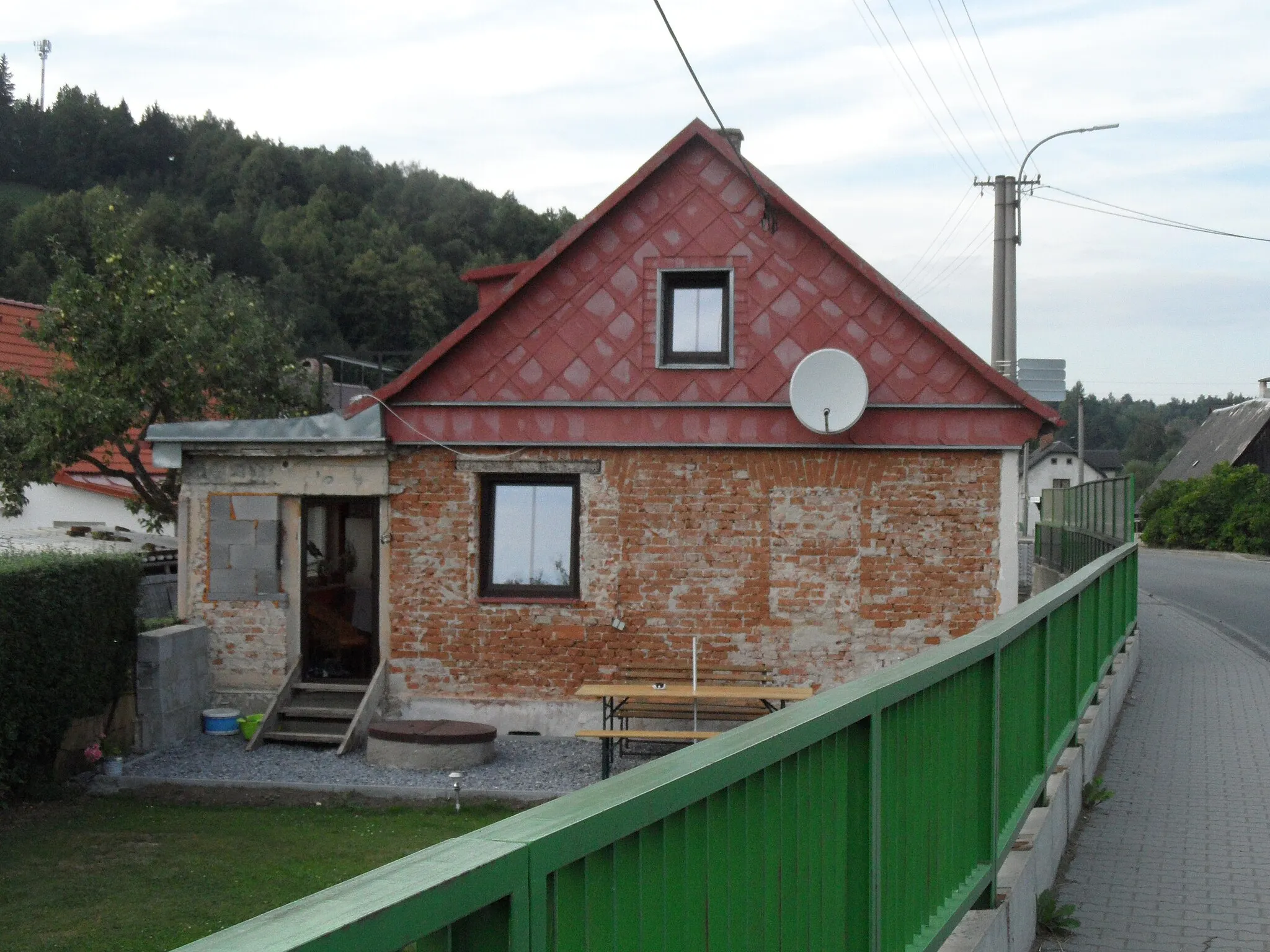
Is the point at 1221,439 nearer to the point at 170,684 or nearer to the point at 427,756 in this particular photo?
the point at 427,756

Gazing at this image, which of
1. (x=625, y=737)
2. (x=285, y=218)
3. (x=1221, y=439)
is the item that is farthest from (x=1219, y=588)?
(x=285, y=218)

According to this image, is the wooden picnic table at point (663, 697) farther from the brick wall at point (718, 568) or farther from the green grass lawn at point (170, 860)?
the green grass lawn at point (170, 860)

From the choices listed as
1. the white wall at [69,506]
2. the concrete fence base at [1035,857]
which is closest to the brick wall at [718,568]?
the concrete fence base at [1035,857]

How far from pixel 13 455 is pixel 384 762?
391 inches

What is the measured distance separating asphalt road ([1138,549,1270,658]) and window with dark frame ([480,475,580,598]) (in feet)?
30.9

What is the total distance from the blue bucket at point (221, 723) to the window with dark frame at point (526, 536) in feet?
10.3

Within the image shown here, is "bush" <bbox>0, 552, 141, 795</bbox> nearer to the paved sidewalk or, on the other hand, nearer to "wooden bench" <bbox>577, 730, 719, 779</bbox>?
"wooden bench" <bbox>577, 730, 719, 779</bbox>

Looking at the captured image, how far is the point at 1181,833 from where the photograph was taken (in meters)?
7.81

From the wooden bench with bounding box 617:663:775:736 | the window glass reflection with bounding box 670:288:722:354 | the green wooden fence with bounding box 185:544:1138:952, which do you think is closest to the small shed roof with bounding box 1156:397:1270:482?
the window glass reflection with bounding box 670:288:722:354

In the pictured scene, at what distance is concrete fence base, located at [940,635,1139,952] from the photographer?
15.4 feet

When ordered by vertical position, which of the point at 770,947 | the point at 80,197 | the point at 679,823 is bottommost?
the point at 770,947

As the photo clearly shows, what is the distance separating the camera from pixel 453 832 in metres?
12.1

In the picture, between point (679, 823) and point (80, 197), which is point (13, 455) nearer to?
point (679, 823)

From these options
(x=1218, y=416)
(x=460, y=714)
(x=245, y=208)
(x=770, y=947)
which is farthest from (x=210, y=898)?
(x=245, y=208)
